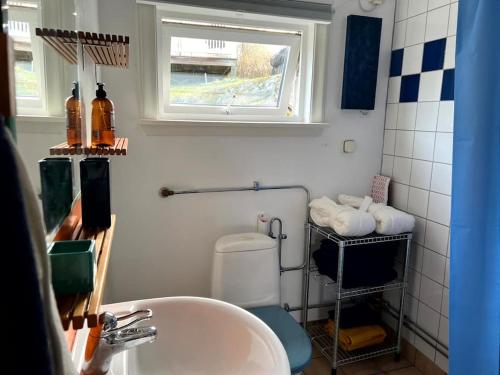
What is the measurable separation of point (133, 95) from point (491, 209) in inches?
61.1

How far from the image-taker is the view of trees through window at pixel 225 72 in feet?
6.35

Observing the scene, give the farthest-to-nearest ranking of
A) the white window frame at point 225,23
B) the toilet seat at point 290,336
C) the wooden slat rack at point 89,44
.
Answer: the white window frame at point 225,23, the toilet seat at point 290,336, the wooden slat rack at point 89,44

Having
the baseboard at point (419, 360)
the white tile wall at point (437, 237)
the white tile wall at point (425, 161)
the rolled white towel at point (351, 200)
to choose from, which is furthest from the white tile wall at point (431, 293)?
the rolled white towel at point (351, 200)

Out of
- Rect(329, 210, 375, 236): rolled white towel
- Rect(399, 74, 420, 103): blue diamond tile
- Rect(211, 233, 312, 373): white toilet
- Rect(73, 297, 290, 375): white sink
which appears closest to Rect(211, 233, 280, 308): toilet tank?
Rect(211, 233, 312, 373): white toilet

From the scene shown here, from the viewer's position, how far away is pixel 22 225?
0.41 meters

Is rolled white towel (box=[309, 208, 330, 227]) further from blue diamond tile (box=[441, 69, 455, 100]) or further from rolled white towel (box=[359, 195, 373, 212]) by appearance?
blue diamond tile (box=[441, 69, 455, 100])

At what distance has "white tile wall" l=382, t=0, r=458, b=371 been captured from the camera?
6.12ft

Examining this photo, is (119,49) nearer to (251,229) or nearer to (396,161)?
(251,229)

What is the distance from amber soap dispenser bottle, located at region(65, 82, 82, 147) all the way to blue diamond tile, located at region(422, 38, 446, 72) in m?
1.64

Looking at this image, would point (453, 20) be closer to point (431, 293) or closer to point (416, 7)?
point (416, 7)

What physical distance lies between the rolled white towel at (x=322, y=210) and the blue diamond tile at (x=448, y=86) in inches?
29.4

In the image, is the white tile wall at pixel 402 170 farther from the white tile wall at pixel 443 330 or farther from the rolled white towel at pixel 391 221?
the white tile wall at pixel 443 330

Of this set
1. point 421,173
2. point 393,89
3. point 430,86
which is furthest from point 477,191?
point 393,89

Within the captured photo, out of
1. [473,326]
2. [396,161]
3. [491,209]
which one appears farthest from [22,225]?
[396,161]
